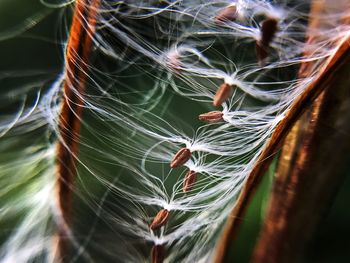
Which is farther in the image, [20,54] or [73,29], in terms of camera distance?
[20,54]

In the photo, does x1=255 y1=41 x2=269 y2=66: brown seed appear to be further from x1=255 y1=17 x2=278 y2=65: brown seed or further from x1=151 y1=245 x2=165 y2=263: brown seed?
x1=151 y1=245 x2=165 y2=263: brown seed

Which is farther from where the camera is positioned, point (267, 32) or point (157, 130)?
point (157, 130)

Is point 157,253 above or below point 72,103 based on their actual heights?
below

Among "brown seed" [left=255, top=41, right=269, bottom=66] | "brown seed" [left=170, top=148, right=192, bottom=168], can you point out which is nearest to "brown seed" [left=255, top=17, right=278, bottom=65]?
"brown seed" [left=255, top=41, right=269, bottom=66]

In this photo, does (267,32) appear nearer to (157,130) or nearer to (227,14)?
(227,14)

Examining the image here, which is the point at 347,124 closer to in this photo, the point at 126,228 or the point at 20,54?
the point at 126,228

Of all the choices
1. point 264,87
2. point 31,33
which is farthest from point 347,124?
point 31,33

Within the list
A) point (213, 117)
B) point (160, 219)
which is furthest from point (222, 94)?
point (160, 219)

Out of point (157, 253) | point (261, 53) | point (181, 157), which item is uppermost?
point (261, 53)
